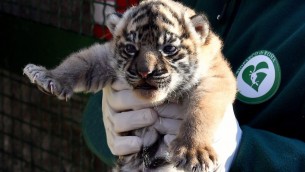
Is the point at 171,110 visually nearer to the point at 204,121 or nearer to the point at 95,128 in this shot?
the point at 204,121

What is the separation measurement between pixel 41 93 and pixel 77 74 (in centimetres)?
231

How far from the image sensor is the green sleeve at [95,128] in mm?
2477

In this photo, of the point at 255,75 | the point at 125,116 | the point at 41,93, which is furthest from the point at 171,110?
the point at 41,93

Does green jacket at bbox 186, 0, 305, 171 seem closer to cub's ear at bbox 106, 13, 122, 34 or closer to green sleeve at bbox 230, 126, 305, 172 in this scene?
green sleeve at bbox 230, 126, 305, 172

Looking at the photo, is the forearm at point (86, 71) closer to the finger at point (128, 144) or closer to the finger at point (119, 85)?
the finger at point (119, 85)

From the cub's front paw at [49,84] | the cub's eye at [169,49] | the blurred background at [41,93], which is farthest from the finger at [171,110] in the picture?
the blurred background at [41,93]

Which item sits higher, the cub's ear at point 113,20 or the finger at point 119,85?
the cub's ear at point 113,20

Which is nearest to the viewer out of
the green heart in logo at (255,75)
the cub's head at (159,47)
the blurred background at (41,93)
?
the cub's head at (159,47)

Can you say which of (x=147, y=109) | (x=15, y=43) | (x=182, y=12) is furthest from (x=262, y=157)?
(x=15, y=43)

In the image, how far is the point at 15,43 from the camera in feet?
12.6

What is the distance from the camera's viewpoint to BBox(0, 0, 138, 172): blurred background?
356 cm

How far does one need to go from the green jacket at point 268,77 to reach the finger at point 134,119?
0.33m

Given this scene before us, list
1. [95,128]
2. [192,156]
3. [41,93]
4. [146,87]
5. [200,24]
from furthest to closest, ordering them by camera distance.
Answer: [41,93], [95,128], [200,24], [146,87], [192,156]

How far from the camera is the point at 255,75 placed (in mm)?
2031
